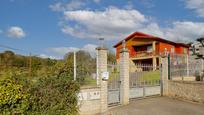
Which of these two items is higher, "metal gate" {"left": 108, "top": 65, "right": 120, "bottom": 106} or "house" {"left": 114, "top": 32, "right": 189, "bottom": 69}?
"house" {"left": 114, "top": 32, "right": 189, "bottom": 69}

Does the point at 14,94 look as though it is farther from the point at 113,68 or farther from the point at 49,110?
the point at 113,68

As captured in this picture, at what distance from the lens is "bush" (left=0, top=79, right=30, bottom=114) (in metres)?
7.65

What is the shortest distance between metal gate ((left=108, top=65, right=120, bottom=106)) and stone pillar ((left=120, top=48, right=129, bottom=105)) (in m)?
0.20

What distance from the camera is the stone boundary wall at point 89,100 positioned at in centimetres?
957

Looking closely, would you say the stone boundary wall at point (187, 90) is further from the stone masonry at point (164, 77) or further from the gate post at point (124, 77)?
the gate post at point (124, 77)

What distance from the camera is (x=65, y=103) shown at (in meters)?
9.12

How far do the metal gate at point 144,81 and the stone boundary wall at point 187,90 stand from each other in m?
0.88

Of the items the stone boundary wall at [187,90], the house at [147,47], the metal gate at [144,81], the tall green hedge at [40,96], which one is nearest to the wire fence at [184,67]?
the stone boundary wall at [187,90]

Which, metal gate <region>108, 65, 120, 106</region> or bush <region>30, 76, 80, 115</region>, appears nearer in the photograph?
bush <region>30, 76, 80, 115</region>

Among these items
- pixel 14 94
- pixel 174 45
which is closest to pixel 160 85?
pixel 14 94

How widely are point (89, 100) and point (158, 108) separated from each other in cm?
389

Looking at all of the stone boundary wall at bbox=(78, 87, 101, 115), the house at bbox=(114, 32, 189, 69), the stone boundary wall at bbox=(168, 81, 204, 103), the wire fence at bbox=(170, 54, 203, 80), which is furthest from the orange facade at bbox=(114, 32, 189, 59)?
the stone boundary wall at bbox=(78, 87, 101, 115)

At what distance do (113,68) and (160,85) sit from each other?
4.94 meters

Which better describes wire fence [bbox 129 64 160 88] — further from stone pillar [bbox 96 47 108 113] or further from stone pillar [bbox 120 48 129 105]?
stone pillar [bbox 96 47 108 113]
